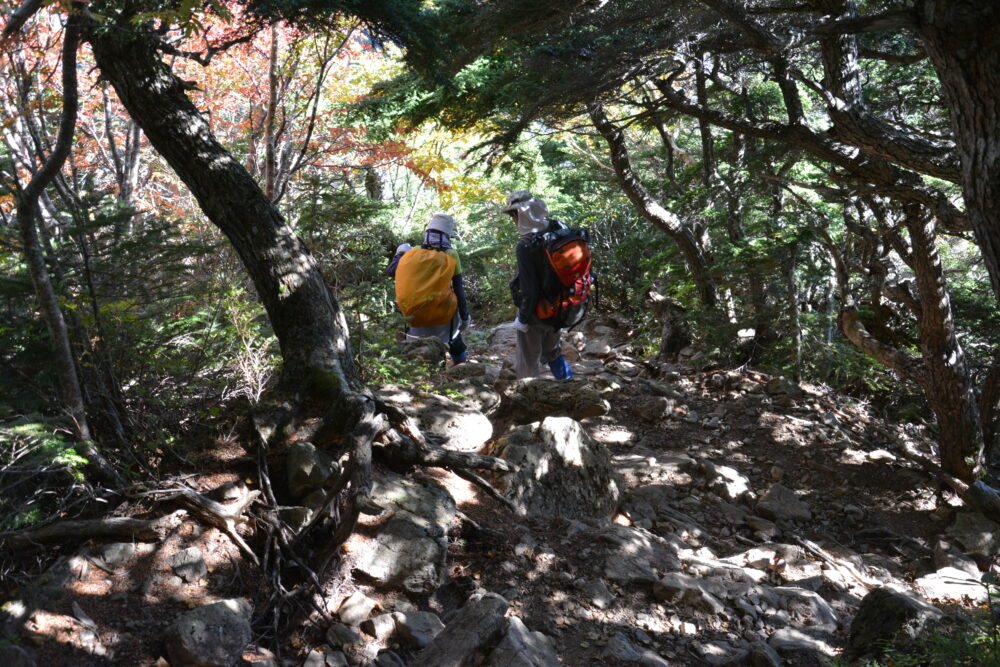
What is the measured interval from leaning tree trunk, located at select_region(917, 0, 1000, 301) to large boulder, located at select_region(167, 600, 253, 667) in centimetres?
357

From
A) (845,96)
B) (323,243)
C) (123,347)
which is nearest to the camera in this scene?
(123,347)

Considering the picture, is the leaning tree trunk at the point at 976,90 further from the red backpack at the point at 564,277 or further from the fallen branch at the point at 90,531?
the fallen branch at the point at 90,531

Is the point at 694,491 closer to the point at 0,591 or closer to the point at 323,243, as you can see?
the point at 323,243

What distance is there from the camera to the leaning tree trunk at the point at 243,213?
12.8ft

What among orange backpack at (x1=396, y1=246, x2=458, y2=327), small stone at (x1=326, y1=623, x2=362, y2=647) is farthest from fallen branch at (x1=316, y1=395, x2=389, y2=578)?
orange backpack at (x1=396, y1=246, x2=458, y2=327)

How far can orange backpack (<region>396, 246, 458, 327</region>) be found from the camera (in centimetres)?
650

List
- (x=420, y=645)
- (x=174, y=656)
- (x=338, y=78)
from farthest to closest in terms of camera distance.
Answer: (x=338, y=78), (x=420, y=645), (x=174, y=656)

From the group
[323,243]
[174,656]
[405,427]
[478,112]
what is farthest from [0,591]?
[478,112]

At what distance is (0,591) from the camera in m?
2.69

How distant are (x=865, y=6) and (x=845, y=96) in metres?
2.64

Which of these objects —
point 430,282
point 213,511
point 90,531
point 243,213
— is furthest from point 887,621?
point 430,282

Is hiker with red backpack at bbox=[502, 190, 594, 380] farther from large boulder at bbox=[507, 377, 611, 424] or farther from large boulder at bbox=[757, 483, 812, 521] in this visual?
large boulder at bbox=[757, 483, 812, 521]

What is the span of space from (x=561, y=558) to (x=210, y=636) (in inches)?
84.6

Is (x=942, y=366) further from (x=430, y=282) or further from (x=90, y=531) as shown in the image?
(x=90, y=531)
